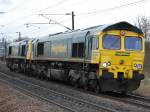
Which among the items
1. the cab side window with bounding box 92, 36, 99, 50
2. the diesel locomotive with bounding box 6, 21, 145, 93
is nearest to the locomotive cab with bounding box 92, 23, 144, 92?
the diesel locomotive with bounding box 6, 21, 145, 93

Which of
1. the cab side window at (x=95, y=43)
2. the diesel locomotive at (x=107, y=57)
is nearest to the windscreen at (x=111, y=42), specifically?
the diesel locomotive at (x=107, y=57)

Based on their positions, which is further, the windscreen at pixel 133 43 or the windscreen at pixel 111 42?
the windscreen at pixel 133 43

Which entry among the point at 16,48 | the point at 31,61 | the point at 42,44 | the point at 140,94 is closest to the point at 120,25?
the point at 140,94

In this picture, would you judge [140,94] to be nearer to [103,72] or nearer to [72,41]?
[103,72]

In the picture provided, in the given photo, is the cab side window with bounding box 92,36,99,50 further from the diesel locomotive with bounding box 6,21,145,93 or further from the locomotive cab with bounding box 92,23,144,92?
the locomotive cab with bounding box 92,23,144,92

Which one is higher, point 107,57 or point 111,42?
point 111,42

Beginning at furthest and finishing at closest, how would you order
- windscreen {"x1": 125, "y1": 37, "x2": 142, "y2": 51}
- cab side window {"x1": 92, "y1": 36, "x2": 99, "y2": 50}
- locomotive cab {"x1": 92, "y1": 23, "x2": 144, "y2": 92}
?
windscreen {"x1": 125, "y1": 37, "x2": 142, "y2": 51}, cab side window {"x1": 92, "y1": 36, "x2": 99, "y2": 50}, locomotive cab {"x1": 92, "y1": 23, "x2": 144, "y2": 92}

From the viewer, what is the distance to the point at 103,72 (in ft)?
68.5

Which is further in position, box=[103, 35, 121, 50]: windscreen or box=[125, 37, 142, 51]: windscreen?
box=[125, 37, 142, 51]: windscreen

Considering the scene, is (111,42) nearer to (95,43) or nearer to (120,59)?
(95,43)

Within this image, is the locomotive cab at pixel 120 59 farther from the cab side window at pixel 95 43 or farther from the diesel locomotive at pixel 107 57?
the cab side window at pixel 95 43

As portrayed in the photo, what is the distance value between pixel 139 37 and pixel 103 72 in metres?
2.85

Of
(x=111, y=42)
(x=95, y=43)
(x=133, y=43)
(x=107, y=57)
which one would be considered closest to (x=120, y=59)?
(x=107, y=57)

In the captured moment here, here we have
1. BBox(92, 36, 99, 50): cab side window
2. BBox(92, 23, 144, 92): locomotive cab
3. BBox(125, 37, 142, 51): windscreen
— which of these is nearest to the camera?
BBox(92, 23, 144, 92): locomotive cab
